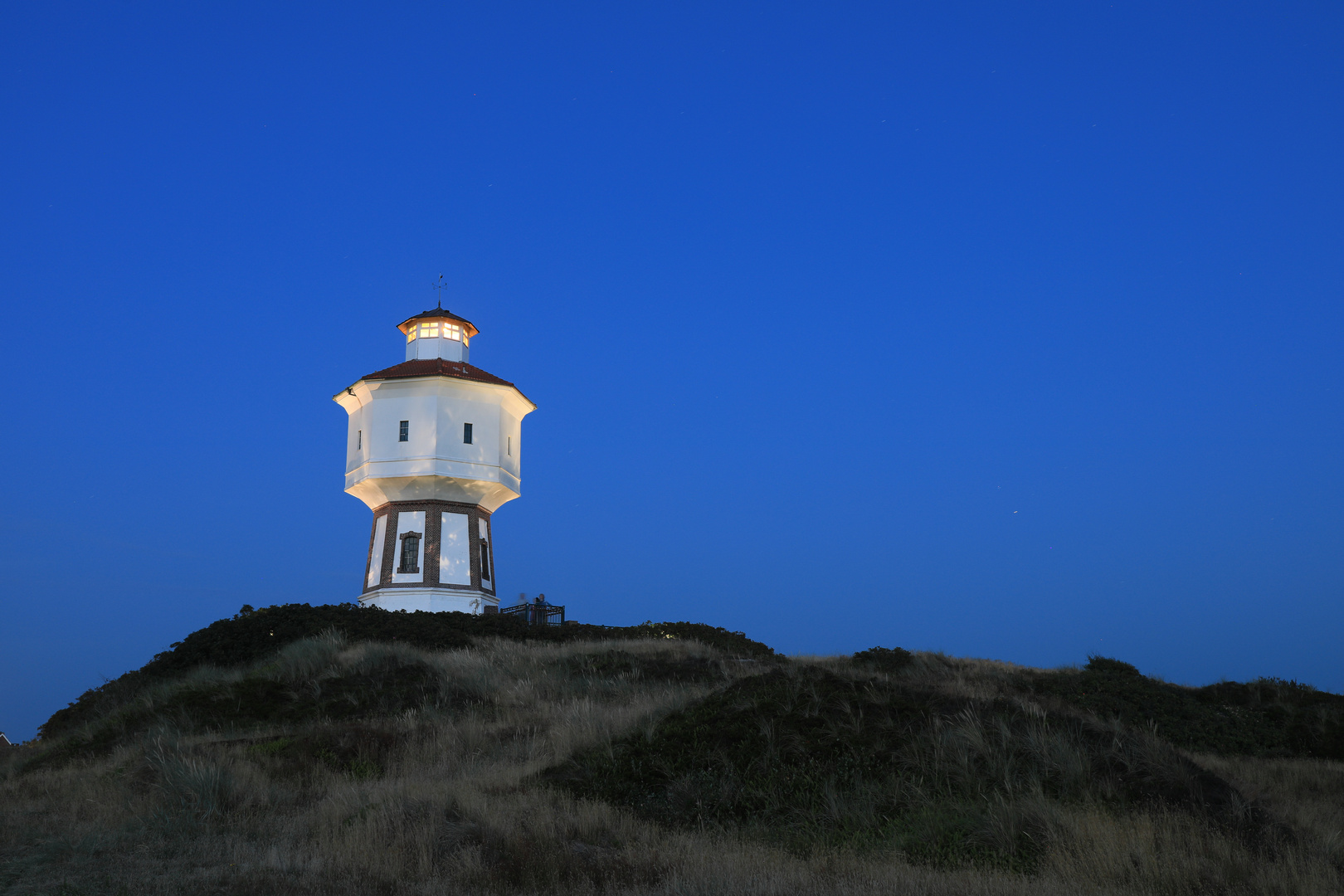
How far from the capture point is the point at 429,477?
3744 centimetres

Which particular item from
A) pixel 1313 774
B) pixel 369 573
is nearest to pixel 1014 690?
pixel 1313 774

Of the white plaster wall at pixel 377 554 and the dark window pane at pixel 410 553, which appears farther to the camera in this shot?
the white plaster wall at pixel 377 554

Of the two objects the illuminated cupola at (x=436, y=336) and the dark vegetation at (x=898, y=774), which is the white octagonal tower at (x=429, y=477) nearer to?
the illuminated cupola at (x=436, y=336)

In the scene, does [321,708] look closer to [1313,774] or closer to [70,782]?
[70,782]

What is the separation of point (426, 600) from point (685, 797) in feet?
96.0

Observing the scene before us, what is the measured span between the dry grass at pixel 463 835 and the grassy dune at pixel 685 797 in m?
0.04

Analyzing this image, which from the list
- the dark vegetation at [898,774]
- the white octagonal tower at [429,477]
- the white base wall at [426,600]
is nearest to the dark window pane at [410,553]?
the white octagonal tower at [429,477]

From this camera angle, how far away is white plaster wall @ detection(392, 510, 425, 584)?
37.8 m

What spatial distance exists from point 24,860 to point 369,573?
1252 inches

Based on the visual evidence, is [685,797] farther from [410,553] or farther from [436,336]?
[436,336]

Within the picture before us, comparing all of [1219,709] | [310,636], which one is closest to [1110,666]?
[1219,709]

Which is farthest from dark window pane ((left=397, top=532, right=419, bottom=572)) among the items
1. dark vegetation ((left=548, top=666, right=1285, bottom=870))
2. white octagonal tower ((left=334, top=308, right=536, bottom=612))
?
dark vegetation ((left=548, top=666, right=1285, bottom=870))

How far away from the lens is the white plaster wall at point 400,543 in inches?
1486

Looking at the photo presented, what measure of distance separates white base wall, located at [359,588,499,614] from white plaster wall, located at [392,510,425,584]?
1.55 ft
